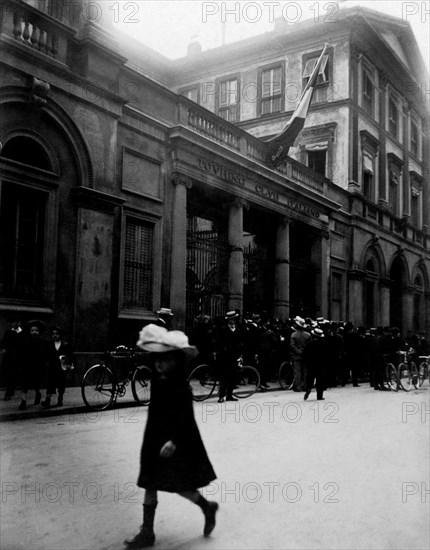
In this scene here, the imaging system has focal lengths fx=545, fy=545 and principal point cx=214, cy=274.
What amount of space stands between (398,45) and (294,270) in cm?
1306

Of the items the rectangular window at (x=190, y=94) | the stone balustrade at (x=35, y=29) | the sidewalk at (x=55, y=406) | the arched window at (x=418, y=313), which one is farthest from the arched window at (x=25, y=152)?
the arched window at (x=418, y=313)

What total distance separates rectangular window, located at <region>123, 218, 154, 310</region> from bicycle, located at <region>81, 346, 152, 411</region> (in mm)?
256

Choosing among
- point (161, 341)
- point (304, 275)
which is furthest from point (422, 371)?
point (161, 341)

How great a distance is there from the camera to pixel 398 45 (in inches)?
128

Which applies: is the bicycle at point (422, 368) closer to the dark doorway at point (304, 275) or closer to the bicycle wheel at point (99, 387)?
the dark doorway at point (304, 275)

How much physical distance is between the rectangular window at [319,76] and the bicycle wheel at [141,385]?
129 inches

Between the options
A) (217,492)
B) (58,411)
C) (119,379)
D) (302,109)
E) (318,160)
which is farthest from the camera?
(318,160)

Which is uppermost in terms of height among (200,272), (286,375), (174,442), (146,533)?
(200,272)

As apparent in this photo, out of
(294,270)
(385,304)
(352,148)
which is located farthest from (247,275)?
(385,304)

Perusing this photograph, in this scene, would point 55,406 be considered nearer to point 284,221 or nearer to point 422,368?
point 422,368

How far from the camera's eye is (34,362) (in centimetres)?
381

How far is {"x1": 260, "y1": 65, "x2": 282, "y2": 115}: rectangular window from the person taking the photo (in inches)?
186

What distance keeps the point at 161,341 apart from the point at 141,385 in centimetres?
37

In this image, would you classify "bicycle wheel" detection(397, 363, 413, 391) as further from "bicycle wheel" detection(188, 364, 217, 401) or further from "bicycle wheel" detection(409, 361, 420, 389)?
"bicycle wheel" detection(188, 364, 217, 401)
